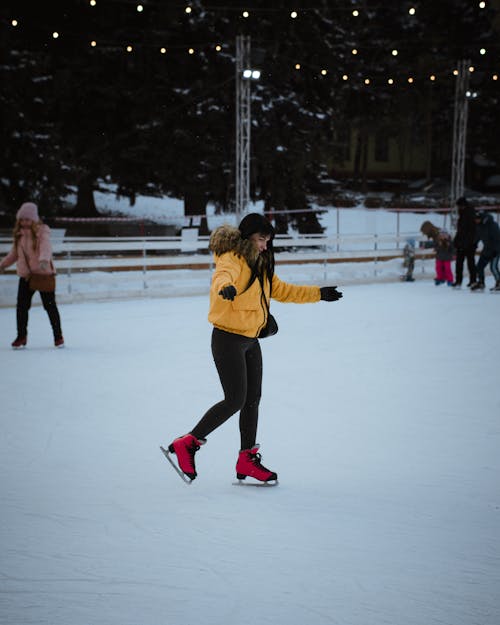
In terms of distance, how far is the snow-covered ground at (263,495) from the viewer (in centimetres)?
332

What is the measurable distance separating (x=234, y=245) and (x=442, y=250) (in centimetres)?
1278

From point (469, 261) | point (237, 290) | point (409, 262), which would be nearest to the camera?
point (237, 290)

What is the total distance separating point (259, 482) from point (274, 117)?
23974 mm

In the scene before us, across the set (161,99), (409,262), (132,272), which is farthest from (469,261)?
(161,99)

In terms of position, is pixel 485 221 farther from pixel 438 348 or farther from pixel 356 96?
pixel 356 96

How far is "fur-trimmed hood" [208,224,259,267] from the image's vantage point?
4652 millimetres

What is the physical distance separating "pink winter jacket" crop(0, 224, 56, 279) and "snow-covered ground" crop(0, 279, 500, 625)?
94 centimetres

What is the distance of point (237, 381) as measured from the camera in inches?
184

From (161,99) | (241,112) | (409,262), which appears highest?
(161,99)

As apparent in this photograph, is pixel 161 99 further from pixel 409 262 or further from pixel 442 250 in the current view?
pixel 442 250

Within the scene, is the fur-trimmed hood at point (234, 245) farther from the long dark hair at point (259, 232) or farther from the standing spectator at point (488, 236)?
the standing spectator at point (488, 236)

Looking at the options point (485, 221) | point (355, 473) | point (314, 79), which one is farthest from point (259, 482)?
point (314, 79)

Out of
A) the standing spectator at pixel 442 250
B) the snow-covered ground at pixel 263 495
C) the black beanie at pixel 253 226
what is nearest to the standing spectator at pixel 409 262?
the standing spectator at pixel 442 250

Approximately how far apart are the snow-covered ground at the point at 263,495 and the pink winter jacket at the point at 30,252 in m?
0.94
